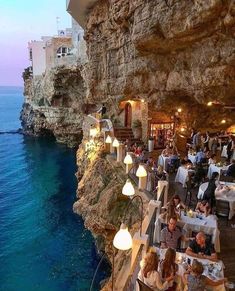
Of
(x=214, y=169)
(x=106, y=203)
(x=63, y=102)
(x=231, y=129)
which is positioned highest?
(x=63, y=102)

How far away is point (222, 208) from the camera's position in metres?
10.2

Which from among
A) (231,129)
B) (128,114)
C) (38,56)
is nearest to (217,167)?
(231,129)

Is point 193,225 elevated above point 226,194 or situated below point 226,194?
below

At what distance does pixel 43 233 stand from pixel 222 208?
529 inches

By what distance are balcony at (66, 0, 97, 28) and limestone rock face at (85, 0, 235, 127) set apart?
535mm

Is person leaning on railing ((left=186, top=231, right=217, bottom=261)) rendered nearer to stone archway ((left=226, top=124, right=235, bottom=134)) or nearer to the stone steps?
the stone steps

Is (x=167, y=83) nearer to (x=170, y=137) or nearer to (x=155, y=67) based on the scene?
(x=155, y=67)

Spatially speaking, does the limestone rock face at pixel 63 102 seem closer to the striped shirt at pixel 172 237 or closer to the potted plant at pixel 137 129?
the potted plant at pixel 137 129

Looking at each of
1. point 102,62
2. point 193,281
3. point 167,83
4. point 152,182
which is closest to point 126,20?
point 167,83

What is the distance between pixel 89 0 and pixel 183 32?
1043 cm

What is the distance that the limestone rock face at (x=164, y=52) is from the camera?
12688mm

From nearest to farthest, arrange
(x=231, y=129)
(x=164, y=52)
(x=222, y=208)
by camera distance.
Answer: (x=222, y=208) → (x=164, y=52) → (x=231, y=129)

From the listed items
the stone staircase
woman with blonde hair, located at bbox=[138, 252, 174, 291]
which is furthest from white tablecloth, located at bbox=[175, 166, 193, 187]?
the stone staircase

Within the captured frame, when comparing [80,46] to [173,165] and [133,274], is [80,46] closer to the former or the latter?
[173,165]
